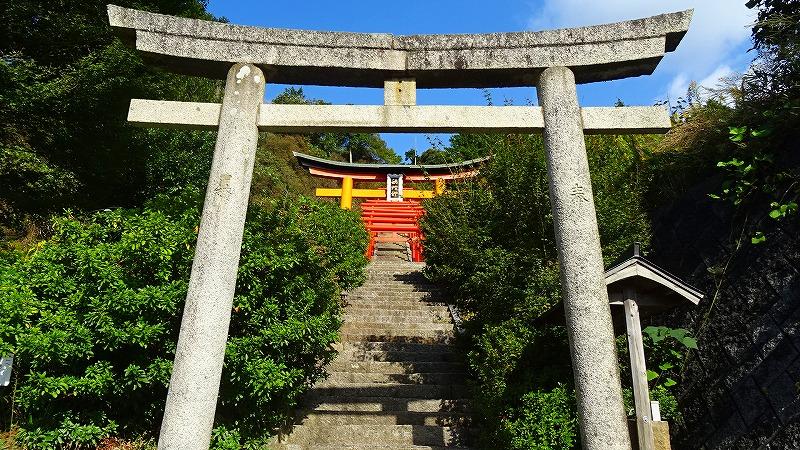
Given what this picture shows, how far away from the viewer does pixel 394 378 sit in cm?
767

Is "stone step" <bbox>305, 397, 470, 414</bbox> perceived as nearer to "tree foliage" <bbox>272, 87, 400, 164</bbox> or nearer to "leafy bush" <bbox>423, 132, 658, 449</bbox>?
"leafy bush" <bbox>423, 132, 658, 449</bbox>

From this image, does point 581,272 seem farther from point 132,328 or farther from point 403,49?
point 132,328

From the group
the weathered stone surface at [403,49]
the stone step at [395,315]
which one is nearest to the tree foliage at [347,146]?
the stone step at [395,315]

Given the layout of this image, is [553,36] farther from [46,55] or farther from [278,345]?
[46,55]

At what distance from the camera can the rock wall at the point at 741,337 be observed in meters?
4.40

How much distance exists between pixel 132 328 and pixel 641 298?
5.00m

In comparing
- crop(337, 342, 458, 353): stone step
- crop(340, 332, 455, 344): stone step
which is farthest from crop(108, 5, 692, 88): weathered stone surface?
crop(340, 332, 455, 344): stone step

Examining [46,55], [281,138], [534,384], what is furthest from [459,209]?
[281,138]

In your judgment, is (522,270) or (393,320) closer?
(522,270)

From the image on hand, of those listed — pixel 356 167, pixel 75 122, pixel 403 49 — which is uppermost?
pixel 356 167

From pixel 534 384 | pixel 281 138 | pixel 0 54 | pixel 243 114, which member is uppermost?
pixel 281 138

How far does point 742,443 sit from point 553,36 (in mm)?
4106

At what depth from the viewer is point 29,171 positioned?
8430mm

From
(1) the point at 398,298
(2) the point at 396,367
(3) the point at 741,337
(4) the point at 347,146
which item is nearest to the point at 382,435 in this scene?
(2) the point at 396,367
